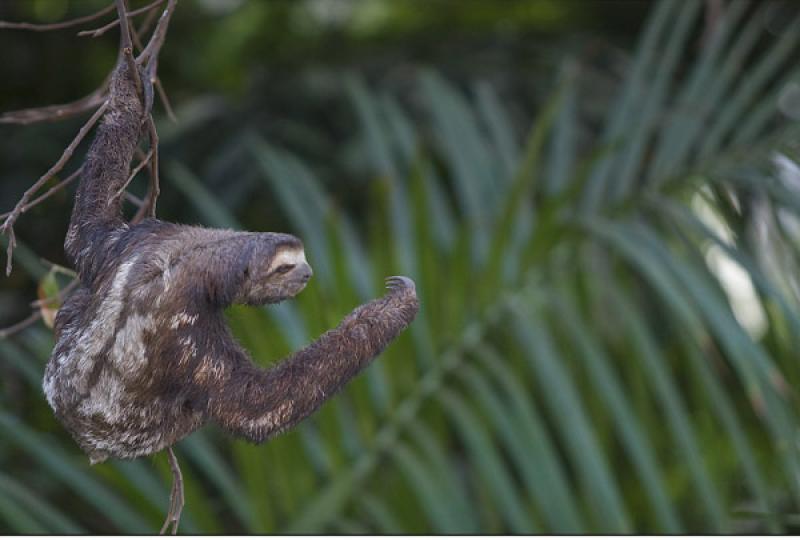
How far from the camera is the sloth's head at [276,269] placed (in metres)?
0.52

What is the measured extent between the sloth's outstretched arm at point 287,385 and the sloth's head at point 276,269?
45 mm

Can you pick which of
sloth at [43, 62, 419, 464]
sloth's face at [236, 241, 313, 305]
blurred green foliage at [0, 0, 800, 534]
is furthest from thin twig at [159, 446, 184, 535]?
blurred green foliage at [0, 0, 800, 534]

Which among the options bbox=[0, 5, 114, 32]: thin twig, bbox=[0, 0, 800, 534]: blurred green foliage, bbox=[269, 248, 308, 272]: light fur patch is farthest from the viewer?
bbox=[0, 0, 800, 534]: blurred green foliage

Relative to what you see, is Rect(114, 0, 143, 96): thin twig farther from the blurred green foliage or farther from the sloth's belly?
the blurred green foliage

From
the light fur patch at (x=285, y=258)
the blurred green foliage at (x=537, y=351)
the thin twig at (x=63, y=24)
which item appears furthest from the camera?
the blurred green foliage at (x=537, y=351)

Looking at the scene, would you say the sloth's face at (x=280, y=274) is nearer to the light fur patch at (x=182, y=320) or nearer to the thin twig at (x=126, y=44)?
the light fur patch at (x=182, y=320)

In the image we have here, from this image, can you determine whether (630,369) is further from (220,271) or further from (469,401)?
(220,271)

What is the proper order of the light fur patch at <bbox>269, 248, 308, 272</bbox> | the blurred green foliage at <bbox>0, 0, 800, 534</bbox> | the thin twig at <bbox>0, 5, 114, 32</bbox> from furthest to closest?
1. the blurred green foliage at <bbox>0, 0, 800, 534</bbox>
2. the thin twig at <bbox>0, 5, 114, 32</bbox>
3. the light fur patch at <bbox>269, 248, 308, 272</bbox>

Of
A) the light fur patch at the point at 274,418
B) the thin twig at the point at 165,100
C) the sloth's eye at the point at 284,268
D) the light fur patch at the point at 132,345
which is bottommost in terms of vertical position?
the light fur patch at the point at 274,418

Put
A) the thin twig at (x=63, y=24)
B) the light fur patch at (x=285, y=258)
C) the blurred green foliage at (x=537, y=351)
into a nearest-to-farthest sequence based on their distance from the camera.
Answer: the light fur patch at (x=285, y=258), the thin twig at (x=63, y=24), the blurred green foliage at (x=537, y=351)

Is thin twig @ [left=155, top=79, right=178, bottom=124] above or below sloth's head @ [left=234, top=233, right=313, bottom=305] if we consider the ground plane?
above

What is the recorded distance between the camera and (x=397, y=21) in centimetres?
361

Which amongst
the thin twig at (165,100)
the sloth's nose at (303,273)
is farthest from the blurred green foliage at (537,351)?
the sloth's nose at (303,273)

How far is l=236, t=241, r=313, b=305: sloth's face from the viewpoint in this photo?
518 mm
